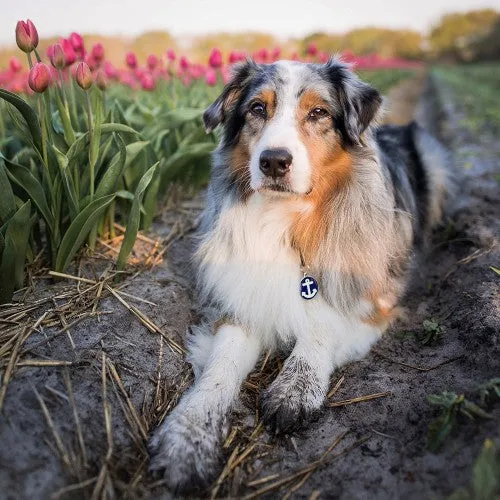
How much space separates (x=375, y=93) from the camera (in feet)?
9.00

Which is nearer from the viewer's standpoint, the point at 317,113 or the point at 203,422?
the point at 203,422

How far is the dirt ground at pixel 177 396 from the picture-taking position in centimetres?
181

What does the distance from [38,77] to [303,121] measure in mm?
1379

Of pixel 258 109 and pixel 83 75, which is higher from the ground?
pixel 83 75

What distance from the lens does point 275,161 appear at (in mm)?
2309

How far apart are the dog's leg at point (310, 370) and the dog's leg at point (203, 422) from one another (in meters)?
0.21

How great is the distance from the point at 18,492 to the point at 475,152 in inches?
246

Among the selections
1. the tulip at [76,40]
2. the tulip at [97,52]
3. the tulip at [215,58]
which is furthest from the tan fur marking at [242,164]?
the tulip at [215,58]

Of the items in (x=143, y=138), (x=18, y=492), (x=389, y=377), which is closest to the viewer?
(x=18, y=492)

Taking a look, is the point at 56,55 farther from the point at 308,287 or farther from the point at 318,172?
the point at 308,287

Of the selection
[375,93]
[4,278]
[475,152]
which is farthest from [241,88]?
[475,152]

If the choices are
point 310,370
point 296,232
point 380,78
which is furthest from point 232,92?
point 380,78

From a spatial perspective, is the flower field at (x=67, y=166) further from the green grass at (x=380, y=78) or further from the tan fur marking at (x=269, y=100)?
the green grass at (x=380, y=78)

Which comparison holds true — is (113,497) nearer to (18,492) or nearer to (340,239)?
(18,492)
